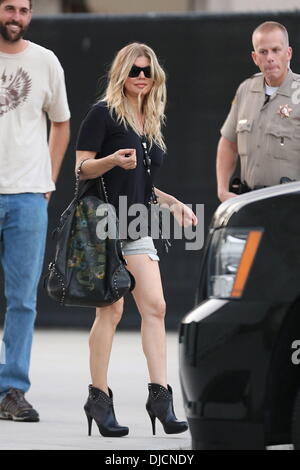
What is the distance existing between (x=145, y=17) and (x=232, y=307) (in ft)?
23.5

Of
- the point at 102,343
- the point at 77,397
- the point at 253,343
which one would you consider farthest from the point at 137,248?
the point at 253,343

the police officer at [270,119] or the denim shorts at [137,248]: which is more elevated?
the police officer at [270,119]

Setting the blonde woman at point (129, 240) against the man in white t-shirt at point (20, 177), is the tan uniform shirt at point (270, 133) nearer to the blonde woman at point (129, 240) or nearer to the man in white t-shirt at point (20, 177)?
the blonde woman at point (129, 240)

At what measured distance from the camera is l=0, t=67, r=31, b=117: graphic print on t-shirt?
728 cm

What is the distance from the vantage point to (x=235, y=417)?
4.68 meters

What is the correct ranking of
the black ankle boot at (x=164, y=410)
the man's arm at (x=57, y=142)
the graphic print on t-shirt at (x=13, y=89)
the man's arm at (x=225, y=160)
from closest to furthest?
the black ankle boot at (x=164, y=410), the graphic print on t-shirt at (x=13, y=89), the man's arm at (x=225, y=160), the man's arm at (x=57, y=142)

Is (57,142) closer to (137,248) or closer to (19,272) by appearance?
(19,272)

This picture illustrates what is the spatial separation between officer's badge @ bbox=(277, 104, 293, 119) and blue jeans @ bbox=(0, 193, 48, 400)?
54.7 inches

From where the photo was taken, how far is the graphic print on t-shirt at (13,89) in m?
7.28

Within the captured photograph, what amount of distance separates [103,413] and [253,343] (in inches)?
82.9

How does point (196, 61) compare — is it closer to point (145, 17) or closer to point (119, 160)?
point (145, 17)

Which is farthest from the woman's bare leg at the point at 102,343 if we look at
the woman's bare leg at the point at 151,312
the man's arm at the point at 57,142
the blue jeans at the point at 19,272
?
the man's arm at the point at 57,142

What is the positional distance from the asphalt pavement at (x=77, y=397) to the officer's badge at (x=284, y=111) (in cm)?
166

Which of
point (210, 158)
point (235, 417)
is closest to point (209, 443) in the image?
point (235, 417)
